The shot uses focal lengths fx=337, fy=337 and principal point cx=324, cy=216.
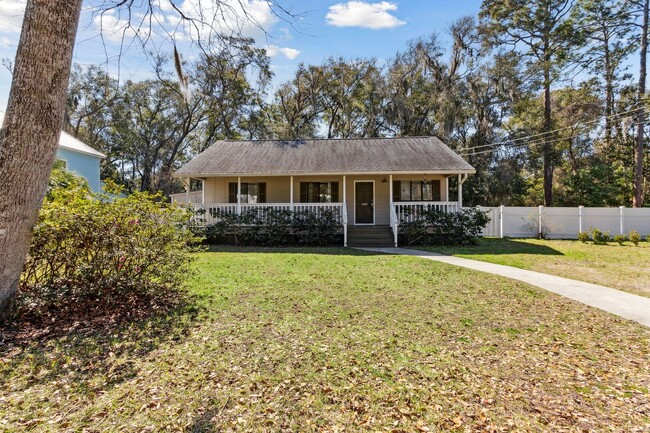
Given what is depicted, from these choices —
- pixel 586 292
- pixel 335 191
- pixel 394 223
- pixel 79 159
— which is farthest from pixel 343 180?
pixel 79 159

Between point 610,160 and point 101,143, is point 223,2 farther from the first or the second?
point 101,143

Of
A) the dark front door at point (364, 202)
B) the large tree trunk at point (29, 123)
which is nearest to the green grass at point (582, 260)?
the dark front door at point (364, 202)

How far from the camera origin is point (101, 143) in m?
32.2

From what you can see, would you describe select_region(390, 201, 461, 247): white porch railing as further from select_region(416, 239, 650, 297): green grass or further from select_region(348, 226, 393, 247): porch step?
select_region(416, 239, 650, 297): green grass

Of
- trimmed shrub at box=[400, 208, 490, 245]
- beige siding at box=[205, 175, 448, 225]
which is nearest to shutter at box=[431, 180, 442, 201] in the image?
beige siding at box=[205, 175, 448, 225]

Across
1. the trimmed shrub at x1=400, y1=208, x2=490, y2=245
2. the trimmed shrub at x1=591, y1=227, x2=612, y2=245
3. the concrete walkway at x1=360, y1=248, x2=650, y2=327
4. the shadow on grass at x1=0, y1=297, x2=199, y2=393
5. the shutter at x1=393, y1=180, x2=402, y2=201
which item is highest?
the shutter at x1=393, y1=180, x2=402, y2=201

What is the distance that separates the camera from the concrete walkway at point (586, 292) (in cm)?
498

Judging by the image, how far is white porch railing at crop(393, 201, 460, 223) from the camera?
13312mm

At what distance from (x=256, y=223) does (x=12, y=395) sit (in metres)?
10.8

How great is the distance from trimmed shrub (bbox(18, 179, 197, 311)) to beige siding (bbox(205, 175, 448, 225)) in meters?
10.0

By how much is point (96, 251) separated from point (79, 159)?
696 inches

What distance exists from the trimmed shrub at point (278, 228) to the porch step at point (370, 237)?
56cm

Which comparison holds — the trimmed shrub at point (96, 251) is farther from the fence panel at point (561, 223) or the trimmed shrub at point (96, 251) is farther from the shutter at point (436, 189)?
the fence panel at point (561, 223)

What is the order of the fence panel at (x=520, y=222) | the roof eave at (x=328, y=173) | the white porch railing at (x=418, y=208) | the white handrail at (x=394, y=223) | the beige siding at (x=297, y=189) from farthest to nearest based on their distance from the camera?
the fence panel at (x=520, y=222) < the beige siding at (x=297, y=189) < the roof eave at (x=328, y=173) < the white porch railing at (x=418, y=208) < the white handrail at (x=394, y=223)
